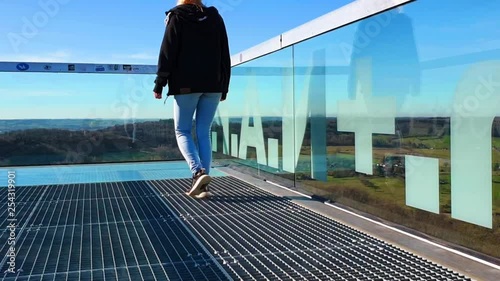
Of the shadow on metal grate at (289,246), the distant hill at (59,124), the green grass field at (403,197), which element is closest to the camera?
the shadow on metal grate at (289,246)

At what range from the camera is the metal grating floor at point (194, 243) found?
6.25 ft

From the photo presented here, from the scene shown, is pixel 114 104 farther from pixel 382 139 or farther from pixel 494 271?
pixel 494 271

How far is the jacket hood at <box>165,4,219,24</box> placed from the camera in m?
3.32

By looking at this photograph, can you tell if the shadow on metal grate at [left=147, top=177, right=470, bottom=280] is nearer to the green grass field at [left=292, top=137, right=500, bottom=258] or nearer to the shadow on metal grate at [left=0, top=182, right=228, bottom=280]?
the shadow on metal grate at [left=0, top=182, right=228, bottom=280]

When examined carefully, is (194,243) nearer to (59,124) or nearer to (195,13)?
(195,13)

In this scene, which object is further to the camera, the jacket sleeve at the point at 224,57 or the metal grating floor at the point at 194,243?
the jacket sleeve at the point at 224,57

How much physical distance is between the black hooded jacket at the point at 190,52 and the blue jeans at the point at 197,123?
0.36 feet

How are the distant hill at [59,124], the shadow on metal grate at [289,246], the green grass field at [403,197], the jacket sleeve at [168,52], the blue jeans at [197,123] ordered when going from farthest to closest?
1. the distant hill at [59,124]
2. the blue jeans at [197,123]
3. the jacket sleeve at [168,52]
4. the green grass field at [403,197]
5. the shadow on metal grate at [289,246]

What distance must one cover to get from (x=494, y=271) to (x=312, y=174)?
1.95 metres

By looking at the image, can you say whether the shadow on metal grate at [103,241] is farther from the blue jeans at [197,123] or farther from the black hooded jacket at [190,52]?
the black hooded jacket at [190,52]

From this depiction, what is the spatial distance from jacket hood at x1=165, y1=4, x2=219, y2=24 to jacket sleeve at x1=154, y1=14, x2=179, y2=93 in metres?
0.06

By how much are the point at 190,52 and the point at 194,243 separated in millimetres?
1492

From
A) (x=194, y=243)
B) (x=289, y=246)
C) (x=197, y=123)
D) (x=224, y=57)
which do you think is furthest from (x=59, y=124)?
(x=289, y=246)

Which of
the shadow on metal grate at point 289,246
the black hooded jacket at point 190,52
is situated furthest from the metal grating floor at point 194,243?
the black hooded jacket at point 190,52
